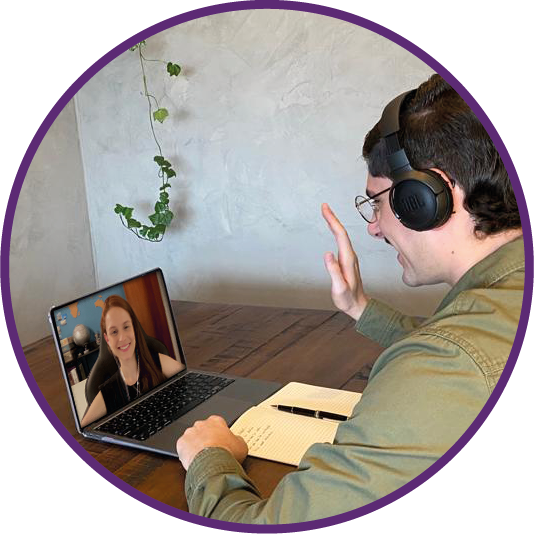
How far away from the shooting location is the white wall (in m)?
1.82

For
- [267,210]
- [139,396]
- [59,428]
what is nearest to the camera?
[59,428]

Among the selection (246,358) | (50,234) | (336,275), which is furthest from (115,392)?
(50,234)

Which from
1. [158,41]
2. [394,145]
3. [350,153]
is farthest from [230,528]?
[158,41]

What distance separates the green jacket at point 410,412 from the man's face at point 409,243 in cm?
13

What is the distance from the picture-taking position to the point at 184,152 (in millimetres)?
2164

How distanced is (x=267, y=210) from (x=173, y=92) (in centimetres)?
52

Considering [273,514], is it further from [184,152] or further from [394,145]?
[184,152]

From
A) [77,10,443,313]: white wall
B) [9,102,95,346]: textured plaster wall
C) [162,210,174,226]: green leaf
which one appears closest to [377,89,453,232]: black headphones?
[77,10,443,313]: white wall

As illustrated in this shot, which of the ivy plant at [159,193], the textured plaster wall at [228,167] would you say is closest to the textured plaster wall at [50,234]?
the textured plaster wall at [228,167]

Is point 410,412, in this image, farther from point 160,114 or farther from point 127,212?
point 127,212

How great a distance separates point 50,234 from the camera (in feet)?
7.63

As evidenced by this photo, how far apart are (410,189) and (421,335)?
0.22 meters

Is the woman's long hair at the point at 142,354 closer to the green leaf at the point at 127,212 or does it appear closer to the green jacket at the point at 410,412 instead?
the green jacket at the point at 410,412

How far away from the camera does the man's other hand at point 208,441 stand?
80cm
